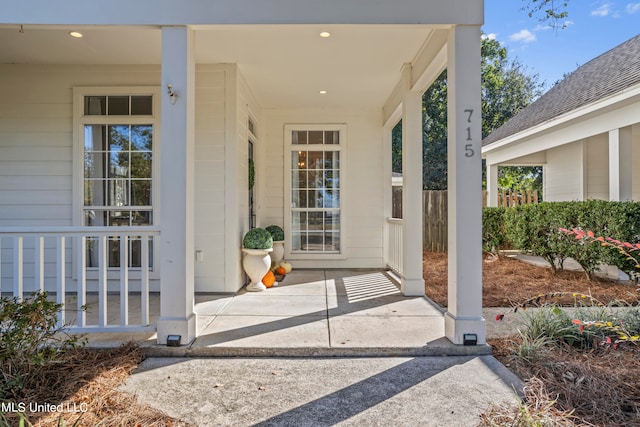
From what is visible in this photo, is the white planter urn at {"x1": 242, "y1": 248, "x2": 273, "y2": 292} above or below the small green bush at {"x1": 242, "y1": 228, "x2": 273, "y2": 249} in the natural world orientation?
below

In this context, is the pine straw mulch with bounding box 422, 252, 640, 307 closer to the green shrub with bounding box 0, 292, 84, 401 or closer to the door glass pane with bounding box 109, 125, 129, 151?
the green shrub with bounding box 0, 292, 84, 401

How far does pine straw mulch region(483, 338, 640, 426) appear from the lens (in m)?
1.88

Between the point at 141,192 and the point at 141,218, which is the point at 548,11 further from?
the point at 141,218

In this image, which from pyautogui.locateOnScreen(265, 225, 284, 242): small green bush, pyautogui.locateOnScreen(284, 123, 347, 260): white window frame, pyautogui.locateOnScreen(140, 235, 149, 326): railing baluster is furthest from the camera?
pyautogui.locateOnScreen(284, 123, 347, 260): white window frame

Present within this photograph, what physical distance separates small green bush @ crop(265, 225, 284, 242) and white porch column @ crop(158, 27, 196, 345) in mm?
2826

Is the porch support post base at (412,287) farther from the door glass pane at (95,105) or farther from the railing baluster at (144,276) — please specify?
the door glass pane at (95,105)

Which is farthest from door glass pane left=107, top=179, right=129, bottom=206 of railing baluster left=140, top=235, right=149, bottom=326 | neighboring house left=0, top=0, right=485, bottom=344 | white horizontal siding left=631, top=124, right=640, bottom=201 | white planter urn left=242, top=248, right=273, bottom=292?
white horizontal siding left=631, top=124, right=640, bottom=201

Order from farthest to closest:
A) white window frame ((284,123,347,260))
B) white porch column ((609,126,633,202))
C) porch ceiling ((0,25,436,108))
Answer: white window frame ((284,123,347,260)), white porch column ((609,126,633,202)), porch ceiling ((0,25,436,108))

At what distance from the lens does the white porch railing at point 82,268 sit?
296 cm

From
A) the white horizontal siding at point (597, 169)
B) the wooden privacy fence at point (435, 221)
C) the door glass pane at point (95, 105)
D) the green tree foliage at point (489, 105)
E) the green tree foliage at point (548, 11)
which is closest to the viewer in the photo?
the green tree foliage at point (548, 11)

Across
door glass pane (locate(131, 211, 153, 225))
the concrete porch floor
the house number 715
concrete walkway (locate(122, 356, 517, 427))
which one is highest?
the house number 715

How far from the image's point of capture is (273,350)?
2.79 meters

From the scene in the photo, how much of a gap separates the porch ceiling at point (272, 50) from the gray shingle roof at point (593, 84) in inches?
129

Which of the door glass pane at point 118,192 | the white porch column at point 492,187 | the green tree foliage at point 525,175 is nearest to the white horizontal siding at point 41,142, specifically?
the door glass pane at point 118,192
